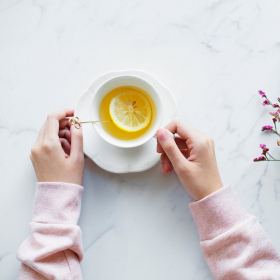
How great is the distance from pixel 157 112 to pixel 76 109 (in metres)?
0.24

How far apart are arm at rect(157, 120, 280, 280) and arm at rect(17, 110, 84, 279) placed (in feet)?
0.87

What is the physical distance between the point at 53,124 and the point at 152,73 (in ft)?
1.15

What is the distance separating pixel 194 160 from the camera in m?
0.96

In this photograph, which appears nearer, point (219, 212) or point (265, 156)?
point (219, 212)

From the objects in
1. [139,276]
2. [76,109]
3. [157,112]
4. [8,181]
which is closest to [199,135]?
[157,112]

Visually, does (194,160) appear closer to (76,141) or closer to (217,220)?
(217,220)

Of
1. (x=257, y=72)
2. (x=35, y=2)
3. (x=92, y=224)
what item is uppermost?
(x=35, y=2)

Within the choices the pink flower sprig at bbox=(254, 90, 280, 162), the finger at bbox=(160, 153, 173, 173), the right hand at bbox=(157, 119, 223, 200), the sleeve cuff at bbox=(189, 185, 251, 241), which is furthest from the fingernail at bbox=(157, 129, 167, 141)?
the pink flower sprig at bbox=(254, 90, 280, 162)

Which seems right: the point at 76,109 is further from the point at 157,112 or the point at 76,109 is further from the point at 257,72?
the point at 257,72

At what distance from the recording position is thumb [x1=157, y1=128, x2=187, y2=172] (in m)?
0.92

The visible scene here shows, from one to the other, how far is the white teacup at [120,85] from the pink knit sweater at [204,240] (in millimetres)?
177

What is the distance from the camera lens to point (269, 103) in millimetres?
1082

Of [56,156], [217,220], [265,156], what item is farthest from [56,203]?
[265,156]

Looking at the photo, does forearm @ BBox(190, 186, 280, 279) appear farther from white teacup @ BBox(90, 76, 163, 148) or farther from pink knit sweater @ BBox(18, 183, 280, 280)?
white teacup @ BBox(90, 76, 163, 148)
